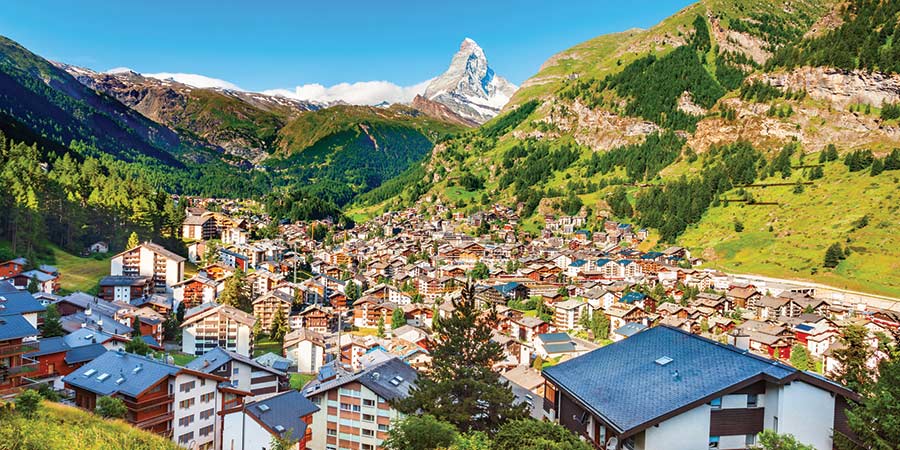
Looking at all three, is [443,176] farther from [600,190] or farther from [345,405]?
[345,405]

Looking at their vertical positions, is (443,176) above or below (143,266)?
above

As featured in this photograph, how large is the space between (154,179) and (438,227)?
99808 millimetres

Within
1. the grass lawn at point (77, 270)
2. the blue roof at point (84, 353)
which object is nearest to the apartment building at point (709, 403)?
the blue roof at point (84, 353)

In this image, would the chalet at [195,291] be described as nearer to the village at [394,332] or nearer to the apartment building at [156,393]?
the village at [394,332]

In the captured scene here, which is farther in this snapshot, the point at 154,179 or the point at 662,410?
the point at 154,179

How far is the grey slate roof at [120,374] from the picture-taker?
2758cm

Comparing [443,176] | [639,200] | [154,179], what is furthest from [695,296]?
[154,179]

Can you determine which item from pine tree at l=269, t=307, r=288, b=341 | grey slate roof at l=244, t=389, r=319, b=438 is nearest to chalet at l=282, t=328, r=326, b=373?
pine tree at l=269, t=307, r=288, b=341

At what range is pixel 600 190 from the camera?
142 metres

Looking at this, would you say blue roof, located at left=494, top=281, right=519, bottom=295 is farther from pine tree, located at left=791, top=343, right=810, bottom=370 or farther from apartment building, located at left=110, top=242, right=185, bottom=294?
apartment building, located at left=110, top=242, right=185, bottom=294

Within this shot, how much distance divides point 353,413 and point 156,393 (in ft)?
33.3

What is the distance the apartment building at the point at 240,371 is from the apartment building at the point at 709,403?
28.3 m

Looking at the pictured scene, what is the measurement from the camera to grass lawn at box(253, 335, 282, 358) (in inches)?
2248

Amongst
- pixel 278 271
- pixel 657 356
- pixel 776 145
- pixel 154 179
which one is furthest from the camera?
pixel 154 179
